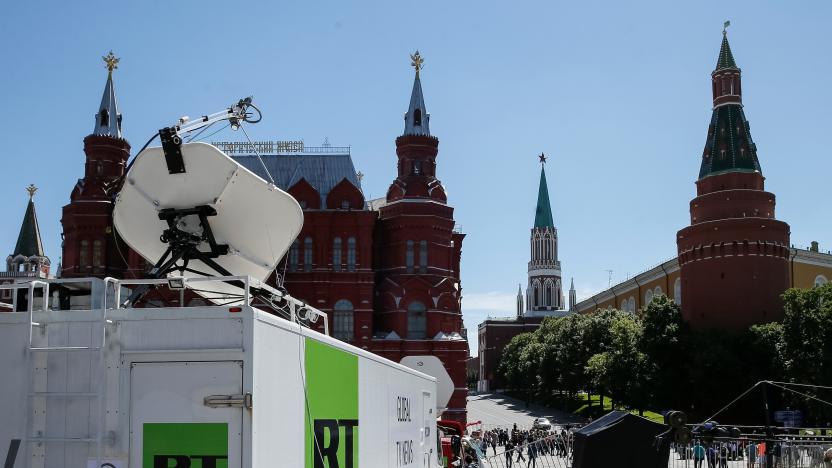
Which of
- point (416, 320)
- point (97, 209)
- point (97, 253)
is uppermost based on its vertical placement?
point (97, 209)

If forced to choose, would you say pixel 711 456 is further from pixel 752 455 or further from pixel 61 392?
A: pixel 61 392

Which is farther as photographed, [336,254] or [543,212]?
[543,212]

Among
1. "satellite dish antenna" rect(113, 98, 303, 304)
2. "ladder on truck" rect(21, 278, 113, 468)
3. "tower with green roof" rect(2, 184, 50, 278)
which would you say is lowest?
"ladder on truck" rect(21, 278, 113, 468)

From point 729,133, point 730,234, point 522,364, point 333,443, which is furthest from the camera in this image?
point 522,364

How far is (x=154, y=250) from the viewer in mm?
12234

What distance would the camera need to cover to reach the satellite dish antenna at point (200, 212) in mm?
11320

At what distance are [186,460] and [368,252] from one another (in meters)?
54.6

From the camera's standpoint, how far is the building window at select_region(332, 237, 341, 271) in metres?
61.6

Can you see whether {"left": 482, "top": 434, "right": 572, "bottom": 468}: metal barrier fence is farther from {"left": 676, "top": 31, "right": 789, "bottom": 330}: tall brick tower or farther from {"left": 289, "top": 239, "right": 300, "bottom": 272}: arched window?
{"left": 676, "top": 31, "right": 789, "bottom": 330}: tall brick tower

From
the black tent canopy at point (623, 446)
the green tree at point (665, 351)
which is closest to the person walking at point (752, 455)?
the black tent canopy at point (623, 446)

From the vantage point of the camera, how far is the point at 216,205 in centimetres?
1148

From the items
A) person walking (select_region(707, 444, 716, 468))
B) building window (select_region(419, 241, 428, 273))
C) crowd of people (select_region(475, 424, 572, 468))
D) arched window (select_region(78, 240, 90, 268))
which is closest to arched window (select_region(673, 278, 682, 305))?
building window (select_region(419, 241, 428, 273))

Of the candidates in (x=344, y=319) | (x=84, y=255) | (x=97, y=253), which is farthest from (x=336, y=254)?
(x=84, y=255)

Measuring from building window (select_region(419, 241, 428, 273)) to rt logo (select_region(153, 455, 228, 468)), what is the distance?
5374 cm
